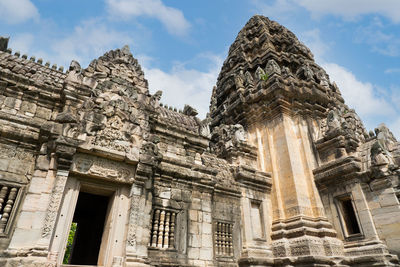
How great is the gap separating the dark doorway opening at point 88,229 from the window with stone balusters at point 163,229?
3.14 m

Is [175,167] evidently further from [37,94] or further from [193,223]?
[37,94]

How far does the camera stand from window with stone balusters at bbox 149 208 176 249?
8.04m

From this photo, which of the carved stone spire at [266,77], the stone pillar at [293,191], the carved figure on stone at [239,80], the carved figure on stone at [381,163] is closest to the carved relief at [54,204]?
the stone pillar at [293,191]

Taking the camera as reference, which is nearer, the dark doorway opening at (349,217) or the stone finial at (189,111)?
the dark doorway opening at (349,217)

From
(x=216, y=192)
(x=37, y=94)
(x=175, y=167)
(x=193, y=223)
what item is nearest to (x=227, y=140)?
(x=216, y=192)

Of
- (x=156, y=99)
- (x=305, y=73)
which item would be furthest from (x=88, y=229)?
(x=305, y=73)

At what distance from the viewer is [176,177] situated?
9.08 m

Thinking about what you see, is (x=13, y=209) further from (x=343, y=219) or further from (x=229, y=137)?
(x=343, y=219)

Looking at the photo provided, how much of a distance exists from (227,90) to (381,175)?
1036 cm

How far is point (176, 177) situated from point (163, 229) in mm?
1723

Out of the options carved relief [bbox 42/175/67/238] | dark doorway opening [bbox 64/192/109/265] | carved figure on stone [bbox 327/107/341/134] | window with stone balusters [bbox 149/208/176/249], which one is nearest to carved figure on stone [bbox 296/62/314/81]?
carved figure on stone [bbox 327/107/341/134]

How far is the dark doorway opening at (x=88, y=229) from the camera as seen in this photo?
422 inches

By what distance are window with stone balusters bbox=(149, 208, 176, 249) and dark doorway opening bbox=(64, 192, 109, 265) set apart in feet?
10.3

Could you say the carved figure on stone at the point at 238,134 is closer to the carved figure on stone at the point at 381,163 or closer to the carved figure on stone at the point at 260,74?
the carved figure on stone at the point at 260,74
